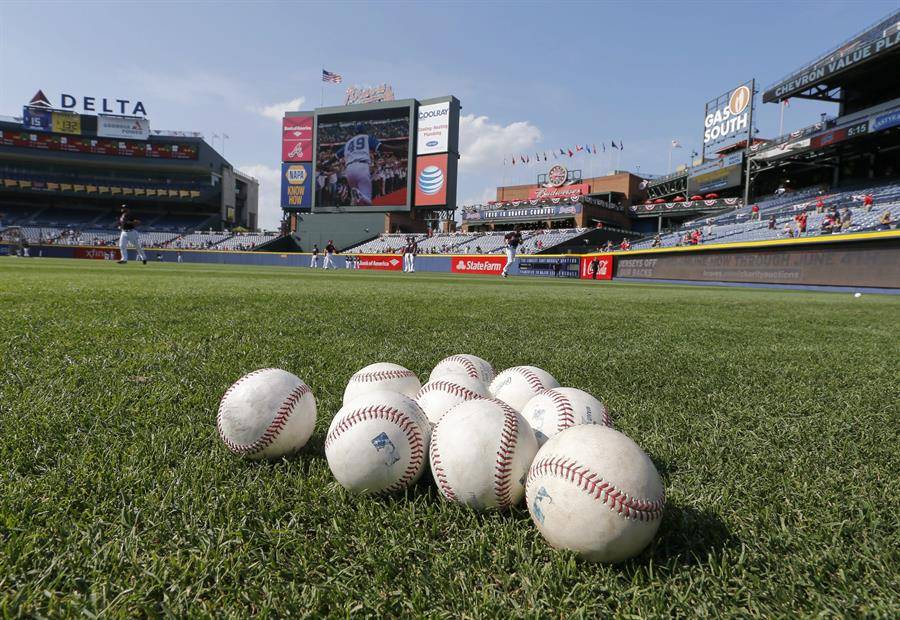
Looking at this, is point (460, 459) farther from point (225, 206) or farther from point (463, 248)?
point (225, 206)

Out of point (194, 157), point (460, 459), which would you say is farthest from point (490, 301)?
point (194, 157)

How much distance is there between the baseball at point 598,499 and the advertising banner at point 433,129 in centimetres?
4150

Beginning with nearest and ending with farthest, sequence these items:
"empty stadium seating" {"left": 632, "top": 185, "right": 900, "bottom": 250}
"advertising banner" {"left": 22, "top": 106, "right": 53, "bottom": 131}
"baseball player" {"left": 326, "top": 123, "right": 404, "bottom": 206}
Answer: "empty stadium seating" {"left": 632, "top": 185, "right": 900, "bottom": 250}
"baseball player" {"left": 326, "top": 123, "right": 404, "bottom": 206}
"advertising banner" {"left": 22, "top": 106, "right": 53, "bottom": 131}

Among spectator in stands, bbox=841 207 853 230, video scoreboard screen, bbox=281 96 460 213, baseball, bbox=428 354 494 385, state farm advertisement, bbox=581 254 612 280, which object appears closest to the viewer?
baseball, bbox=428 354 494 385

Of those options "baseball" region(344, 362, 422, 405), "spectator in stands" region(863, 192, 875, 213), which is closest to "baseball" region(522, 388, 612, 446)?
"baseball" region(344, 362, 422, 405)

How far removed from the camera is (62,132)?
54000mm

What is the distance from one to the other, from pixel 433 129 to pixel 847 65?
26.7 meters

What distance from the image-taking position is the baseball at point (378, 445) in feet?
5.15

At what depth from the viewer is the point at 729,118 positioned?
3725cm

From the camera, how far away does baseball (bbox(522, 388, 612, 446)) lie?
1781mm

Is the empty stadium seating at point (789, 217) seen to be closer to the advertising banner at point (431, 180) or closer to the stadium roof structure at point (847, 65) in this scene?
the stadium roof structure at point (847, 65)

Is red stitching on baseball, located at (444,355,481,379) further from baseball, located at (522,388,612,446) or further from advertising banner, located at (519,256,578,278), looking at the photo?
advertising banner, located at (519,256,578,278)

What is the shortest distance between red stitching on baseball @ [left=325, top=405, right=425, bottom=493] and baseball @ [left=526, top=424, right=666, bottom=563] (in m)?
0.43

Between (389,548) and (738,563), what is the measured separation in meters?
0.88
